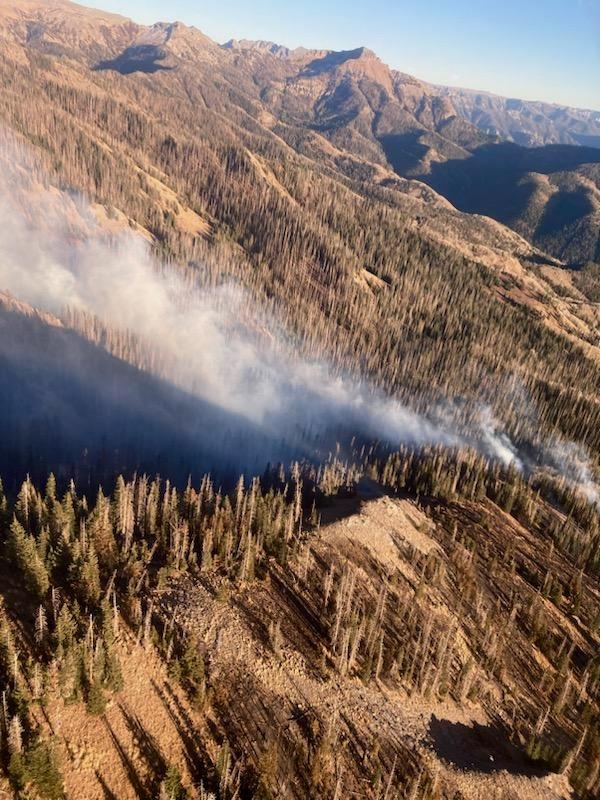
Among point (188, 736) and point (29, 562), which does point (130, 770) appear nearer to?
point (188, 736)

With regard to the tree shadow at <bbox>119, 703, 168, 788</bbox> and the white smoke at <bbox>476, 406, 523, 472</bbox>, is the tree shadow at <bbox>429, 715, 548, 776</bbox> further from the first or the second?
the white smoke at <bbox>476, 406, 523, 472</bbox>

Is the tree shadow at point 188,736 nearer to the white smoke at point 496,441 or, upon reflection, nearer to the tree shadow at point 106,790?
the tree shadow at point 106,790

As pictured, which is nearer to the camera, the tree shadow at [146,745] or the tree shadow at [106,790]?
the tree shadow at [106,790]

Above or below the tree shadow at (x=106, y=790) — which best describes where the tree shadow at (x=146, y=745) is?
above

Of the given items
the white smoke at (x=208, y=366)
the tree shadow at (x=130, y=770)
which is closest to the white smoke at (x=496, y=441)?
the white smoke at (x=208, y=366)

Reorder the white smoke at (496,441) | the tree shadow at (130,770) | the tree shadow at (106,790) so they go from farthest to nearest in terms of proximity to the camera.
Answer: the white smoke at (496,441) < the tree shadow at (130,770) < the tree shadow at (106,790)

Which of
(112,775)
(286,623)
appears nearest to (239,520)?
(286,623)

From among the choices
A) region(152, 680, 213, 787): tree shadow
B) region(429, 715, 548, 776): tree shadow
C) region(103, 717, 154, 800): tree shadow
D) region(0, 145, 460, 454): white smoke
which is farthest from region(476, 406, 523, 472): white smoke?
region(103, 717, 154, 800): tree shadow

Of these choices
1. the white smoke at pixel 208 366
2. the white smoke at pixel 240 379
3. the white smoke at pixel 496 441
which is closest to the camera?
the white smoke at pixel 496 441

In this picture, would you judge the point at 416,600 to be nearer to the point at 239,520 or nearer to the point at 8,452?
the point at 239,520
